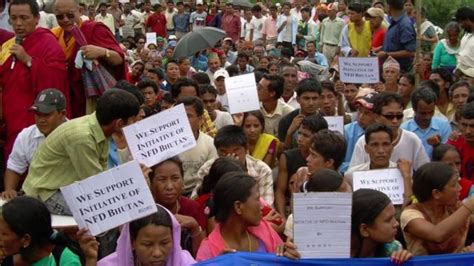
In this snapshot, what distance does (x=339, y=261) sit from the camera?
474 cm

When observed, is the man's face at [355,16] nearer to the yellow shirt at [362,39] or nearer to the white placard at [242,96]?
the yellow shirt at [362,39]

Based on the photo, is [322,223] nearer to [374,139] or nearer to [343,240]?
[343,240]

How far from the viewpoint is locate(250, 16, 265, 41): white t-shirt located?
25.2 meters

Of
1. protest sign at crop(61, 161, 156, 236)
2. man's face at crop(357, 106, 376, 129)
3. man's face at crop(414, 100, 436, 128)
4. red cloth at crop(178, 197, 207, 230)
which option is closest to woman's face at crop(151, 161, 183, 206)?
red cloth at crop(178, 197, 207, 230)

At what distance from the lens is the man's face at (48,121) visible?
6.54 meters

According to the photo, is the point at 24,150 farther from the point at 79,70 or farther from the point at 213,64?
the point at 213,64

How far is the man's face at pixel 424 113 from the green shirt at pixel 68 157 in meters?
3.08

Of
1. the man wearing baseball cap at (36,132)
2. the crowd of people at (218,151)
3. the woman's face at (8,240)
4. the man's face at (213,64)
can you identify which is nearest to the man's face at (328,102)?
the crowd of people at (218,151)

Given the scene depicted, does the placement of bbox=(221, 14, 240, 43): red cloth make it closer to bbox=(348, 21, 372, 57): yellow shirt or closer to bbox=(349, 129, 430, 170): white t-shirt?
bbox=(348, 21, 372, 57): yellow shirt

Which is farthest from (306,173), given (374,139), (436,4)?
(436,4)

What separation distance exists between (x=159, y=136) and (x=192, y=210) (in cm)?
50

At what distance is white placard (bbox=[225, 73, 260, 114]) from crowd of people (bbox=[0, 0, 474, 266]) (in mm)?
284

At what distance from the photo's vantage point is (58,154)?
595 cm

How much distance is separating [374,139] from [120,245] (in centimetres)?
250
